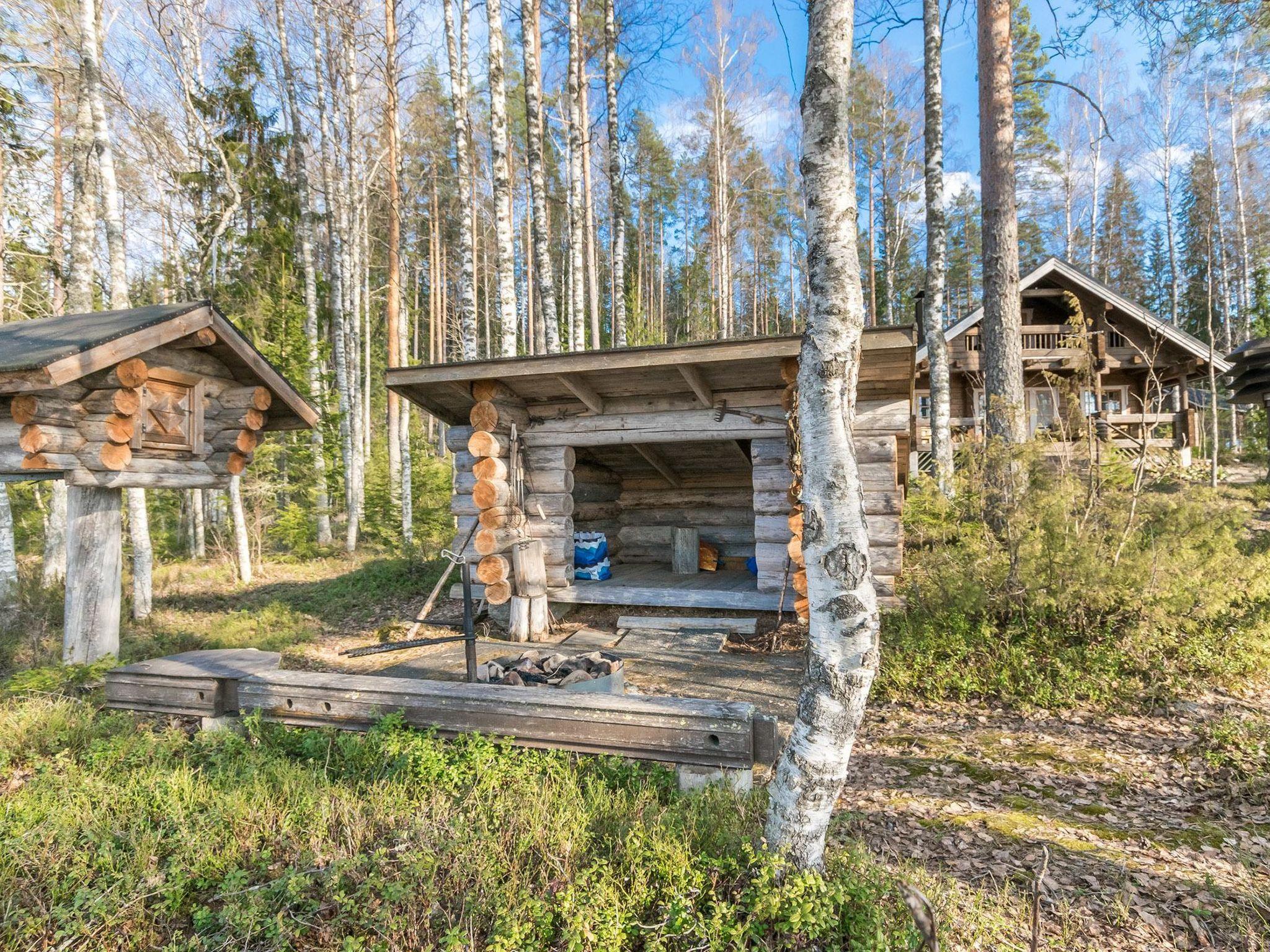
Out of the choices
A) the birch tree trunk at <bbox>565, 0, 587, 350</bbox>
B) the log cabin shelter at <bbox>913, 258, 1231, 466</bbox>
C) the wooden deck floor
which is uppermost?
the birch tree trunk at <bbox>565, 0, 587, 350</bbox>

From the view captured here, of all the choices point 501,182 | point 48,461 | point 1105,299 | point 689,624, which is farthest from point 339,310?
point 1105,299

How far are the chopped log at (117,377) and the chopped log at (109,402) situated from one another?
1.7 inches

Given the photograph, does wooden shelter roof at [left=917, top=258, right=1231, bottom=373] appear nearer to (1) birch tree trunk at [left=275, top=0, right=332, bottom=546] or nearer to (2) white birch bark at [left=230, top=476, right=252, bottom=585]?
(1) birch tree trunk at [left=275, top=0, right=332, bottom=546]

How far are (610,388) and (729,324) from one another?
56.8 ft

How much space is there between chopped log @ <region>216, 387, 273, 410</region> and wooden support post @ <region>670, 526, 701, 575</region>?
19.2 ft

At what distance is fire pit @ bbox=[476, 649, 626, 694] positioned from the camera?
4.38m

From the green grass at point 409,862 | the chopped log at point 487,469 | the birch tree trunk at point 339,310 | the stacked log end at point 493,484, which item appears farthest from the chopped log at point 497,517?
the birch tree trunk at point 339,310

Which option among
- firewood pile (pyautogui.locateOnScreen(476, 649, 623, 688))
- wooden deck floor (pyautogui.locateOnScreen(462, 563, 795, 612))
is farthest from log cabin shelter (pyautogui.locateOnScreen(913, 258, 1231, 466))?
firewood pile (pyautogui.locateOnScreen(476, 649, 623, 688))

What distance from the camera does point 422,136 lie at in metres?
18.8

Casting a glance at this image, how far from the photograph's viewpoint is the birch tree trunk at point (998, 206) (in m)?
7.45

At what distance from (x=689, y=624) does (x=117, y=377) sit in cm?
600

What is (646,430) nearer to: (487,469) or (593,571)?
(487,469)

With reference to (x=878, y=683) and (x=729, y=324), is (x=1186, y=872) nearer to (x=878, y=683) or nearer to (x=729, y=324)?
(x=878, y=683)

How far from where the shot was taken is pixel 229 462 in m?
6.57
